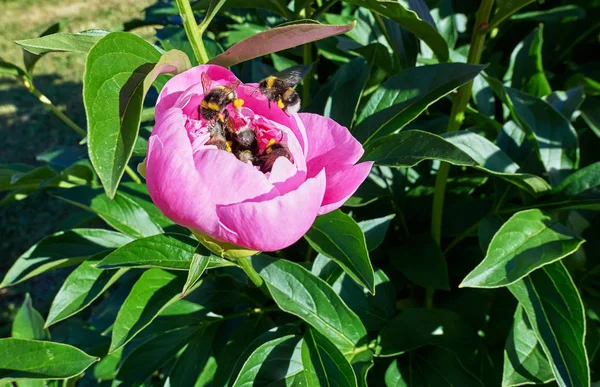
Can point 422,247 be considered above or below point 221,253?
below

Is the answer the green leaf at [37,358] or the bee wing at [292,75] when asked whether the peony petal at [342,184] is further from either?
the green leaf at [37,358]

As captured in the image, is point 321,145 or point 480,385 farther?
point 480,385

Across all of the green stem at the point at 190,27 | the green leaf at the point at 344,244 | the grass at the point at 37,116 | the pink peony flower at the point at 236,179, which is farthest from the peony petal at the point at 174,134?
the grass at the point at 37,116

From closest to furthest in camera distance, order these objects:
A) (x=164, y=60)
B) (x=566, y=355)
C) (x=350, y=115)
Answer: (x=164, y=60) < (x=566, y=355) < (x=350, y=115)

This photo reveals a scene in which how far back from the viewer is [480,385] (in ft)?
3.22

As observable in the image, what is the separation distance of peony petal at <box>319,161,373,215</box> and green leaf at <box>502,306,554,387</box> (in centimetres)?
44

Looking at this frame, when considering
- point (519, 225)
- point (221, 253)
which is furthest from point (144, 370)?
point (519, 225)

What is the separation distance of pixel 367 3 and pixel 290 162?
0.26 metres

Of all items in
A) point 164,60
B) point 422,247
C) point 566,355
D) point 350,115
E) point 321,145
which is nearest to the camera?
point 164,60

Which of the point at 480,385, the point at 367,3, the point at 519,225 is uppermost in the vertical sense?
the point at 367,3

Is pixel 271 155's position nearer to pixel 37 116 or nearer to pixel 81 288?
pixel 81 288

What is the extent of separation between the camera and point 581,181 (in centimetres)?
91

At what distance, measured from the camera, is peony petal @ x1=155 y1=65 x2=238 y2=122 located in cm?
65

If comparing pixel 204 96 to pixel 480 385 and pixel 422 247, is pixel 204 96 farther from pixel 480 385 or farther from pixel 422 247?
pixel 480 385
